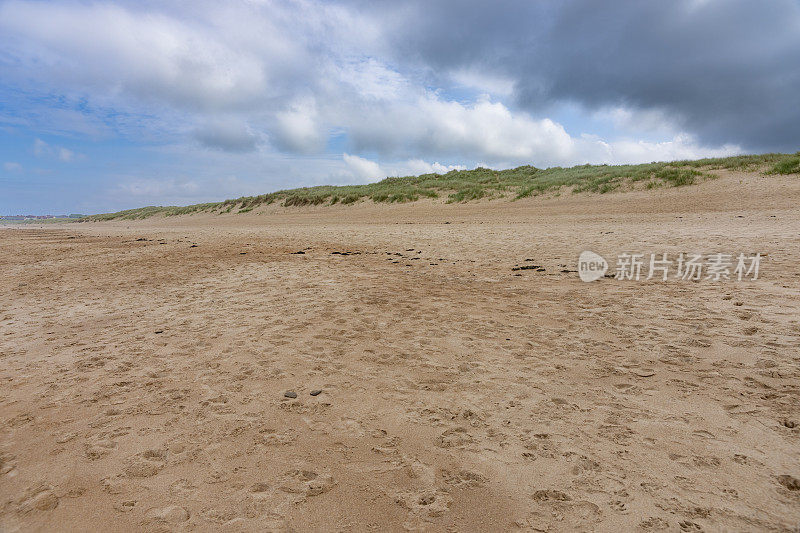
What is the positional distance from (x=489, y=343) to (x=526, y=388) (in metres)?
1.04

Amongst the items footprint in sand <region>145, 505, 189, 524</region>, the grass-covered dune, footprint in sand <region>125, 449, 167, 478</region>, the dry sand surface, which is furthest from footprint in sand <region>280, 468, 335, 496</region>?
the grass-covered dune

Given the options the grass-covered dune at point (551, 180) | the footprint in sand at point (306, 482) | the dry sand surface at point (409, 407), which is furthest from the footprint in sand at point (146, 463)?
the grass-covered dune at point (551, 180)

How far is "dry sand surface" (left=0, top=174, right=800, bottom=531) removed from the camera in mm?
2184

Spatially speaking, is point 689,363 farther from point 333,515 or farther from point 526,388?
point 333,515

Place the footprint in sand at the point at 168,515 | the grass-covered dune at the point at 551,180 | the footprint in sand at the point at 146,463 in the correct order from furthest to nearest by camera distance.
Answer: the grass-covered dune at the point at 551,180
the footprint in sand at the point at 146,463
the footprint in sand at the point at 168,515

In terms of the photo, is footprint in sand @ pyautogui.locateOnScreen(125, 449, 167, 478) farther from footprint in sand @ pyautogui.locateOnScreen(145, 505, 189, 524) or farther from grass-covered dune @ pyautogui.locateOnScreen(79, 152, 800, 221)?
grass-covered dune @ pyautogui.locateOnScreen(79, 152, 800, 221)

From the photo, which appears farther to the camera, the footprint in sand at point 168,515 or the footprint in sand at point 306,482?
the footprint in sand at point 306,482

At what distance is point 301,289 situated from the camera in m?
7.00

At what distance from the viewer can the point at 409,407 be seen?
3199mm

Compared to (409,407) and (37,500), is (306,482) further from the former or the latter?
(37,500)

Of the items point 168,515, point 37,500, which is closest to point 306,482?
point 168,515

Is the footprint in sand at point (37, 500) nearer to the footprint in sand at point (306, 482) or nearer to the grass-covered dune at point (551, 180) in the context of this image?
the footprint in sand at point (306, 482)

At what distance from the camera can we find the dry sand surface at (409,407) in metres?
2.18

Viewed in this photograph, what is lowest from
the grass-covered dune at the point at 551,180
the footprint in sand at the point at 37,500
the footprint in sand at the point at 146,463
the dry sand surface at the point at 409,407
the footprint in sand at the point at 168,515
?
the footprint in sand at the point at 168,515
